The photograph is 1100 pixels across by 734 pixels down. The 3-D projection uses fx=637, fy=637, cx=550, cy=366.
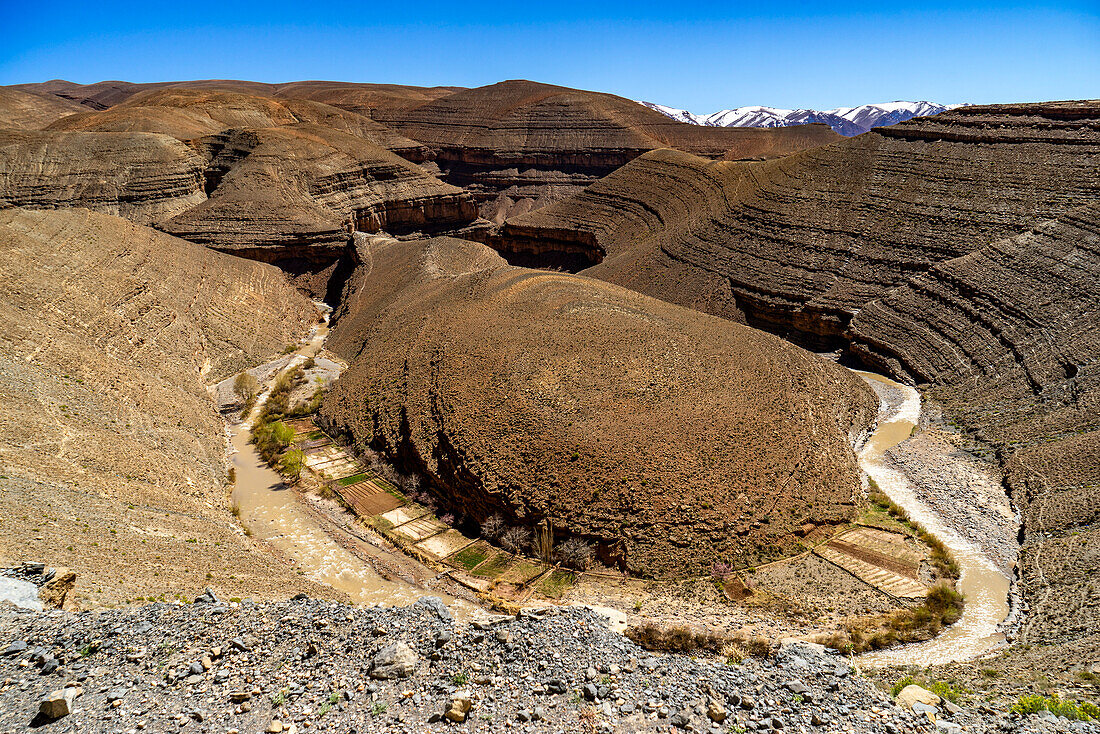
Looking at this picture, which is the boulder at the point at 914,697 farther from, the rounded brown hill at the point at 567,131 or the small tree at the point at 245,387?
the rounded brown hill at the point at 567,131

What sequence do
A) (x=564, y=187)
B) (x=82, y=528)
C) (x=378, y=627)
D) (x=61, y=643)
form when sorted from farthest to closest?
(x=564, y=187)
(x=82, y=528)
(x=378, y=627)
(x=61, y=643)

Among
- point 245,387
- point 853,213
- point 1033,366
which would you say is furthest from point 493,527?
point 853,213

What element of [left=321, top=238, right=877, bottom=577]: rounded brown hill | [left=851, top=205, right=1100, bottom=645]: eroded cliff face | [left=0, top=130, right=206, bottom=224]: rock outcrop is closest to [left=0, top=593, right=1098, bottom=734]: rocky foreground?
[left=321, top=238, right=877, bottom=577]: rounded brown hill

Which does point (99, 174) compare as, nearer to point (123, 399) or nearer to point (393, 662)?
point (123, 399)

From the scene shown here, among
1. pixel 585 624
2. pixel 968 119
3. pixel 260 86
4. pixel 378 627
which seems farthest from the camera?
pixel 260 86

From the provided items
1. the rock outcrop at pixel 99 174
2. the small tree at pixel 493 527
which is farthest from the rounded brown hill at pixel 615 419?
the rock outcrop at pixel 99 174

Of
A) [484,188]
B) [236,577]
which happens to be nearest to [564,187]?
[484,188]

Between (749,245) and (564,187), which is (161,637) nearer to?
(749,245)
